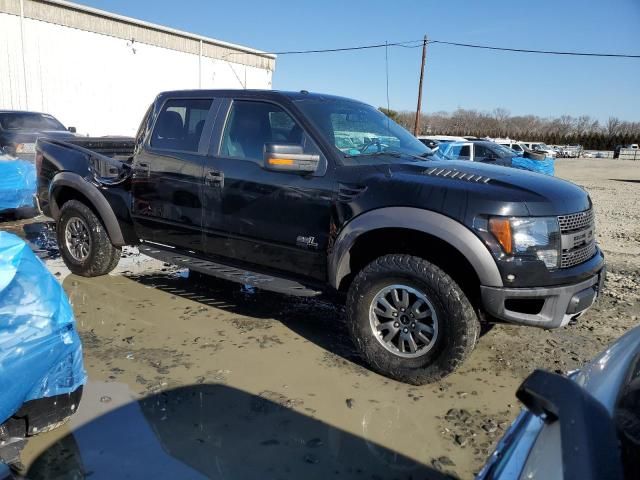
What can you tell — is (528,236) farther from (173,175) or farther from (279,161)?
(173,175)

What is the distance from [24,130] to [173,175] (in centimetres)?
946

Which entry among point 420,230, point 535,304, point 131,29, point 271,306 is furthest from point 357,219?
point 131,29

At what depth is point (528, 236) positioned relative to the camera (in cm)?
305

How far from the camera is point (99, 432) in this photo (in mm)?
2779

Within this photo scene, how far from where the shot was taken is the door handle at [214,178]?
13.8ft

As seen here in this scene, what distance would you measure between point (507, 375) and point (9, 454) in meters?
3.06

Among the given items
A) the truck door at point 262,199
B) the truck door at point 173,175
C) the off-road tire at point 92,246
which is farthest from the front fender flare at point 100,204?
the truck door at point 262,199

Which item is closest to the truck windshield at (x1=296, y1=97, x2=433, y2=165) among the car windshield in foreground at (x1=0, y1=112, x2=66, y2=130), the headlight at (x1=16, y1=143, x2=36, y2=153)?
the headlight at (x1=16, y1=143, x2=36, y2=153)

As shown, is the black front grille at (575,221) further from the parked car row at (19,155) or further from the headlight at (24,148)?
the headlight at (24,148)

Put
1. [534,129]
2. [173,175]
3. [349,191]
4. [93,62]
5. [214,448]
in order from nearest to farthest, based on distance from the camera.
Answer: [214,448] < [349,191] < [173,175] < [93,62] < [534,129]

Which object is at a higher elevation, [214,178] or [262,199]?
[214,178]

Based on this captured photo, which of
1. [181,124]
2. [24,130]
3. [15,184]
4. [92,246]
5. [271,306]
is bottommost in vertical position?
[271,306]

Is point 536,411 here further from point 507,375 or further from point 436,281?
point 507,375

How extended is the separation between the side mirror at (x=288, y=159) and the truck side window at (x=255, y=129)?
317mm
